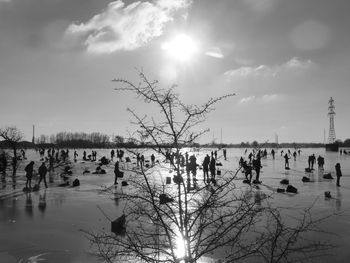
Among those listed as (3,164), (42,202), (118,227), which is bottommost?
(42,202)

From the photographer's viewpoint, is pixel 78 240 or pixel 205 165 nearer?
pixel 78 240

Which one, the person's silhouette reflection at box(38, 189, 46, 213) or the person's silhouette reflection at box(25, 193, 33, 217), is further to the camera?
the person's silhouette reflection at box(38, 189, 46, 213)

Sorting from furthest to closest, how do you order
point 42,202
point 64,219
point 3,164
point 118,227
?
point 3,164 < point 42,202 < point 64,219 < point 118,227

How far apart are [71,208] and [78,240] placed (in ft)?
16.3

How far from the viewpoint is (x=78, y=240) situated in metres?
9.58

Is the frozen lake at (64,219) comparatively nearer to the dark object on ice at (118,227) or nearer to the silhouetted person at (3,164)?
the dark object on ice at (118,227)

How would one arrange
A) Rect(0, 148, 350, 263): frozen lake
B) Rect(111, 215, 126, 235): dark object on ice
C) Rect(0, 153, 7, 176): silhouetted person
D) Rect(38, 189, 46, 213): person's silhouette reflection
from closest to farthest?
Rect(0, 148, 350, 263): frozen lake < Rect(111, 215, 126, 235): dark object on ice < Rect(38, 189, 46, 213): person's silhouette reflection < Rect(0, 153, 7, 176): silhouetted person

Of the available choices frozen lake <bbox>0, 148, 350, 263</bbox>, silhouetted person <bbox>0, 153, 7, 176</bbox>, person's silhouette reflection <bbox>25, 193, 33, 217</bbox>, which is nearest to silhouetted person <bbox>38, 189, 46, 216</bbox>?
frozen lake <bbox>0, 148, 350, 263</bbox>

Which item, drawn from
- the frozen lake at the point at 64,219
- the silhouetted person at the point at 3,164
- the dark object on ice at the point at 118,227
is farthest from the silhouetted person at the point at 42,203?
the silhouetted person at the point at 3,164

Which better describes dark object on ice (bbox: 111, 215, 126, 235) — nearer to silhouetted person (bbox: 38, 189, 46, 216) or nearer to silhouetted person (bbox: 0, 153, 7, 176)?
silhouetted person (bbox: 38, 189, 46, 216)

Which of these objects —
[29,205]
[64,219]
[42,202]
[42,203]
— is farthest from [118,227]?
[42,202]

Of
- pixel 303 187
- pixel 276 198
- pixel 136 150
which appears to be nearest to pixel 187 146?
pixel 136 150

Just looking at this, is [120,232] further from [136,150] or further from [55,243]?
[136,150]

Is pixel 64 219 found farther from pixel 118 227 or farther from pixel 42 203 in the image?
pixel 42 203
